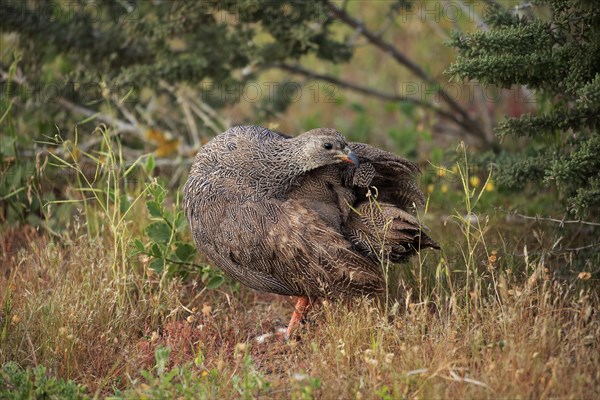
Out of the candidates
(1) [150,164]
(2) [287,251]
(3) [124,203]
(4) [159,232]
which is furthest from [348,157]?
(3) [124,203]

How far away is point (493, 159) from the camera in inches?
222

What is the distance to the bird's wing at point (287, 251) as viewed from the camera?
4.51 metres

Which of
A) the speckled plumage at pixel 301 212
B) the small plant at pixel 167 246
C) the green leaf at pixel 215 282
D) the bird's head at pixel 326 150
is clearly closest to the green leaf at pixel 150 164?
the small plant at pixel 167 246

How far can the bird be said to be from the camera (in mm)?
4523

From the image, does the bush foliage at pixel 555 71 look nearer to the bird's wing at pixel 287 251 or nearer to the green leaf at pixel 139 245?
the bird's wing at pixel 287 251

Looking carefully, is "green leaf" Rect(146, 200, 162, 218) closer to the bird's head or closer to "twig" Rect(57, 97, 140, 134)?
the bird's head

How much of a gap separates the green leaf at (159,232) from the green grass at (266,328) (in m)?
0.01

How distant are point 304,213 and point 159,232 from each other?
3.74ft

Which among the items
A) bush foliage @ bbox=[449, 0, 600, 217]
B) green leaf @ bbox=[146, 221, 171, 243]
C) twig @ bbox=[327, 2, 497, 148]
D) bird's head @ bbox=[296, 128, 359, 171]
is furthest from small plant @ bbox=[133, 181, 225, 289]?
twig @ bbox=[327, 2, 497, 148]

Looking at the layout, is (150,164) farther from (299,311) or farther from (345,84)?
(345,84)

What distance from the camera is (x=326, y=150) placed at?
469 centimetres

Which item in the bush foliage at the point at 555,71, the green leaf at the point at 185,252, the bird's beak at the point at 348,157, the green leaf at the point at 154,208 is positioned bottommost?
the green leaf at the point at 185,252

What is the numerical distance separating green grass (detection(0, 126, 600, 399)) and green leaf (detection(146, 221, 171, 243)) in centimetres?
1

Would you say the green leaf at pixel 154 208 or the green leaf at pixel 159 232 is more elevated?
the green leaf at pixel 154 208
